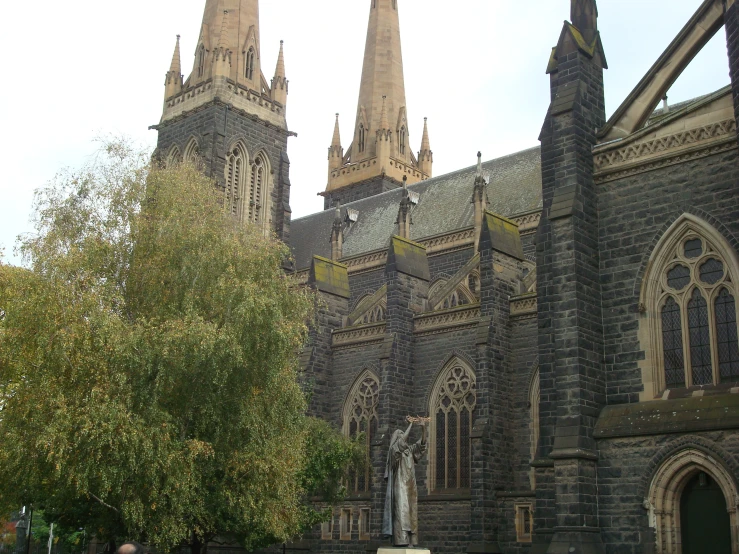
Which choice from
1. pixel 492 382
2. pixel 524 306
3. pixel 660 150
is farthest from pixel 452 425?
pixel 660 150

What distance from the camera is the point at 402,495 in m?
16.1

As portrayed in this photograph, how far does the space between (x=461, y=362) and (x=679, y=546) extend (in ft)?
43.0

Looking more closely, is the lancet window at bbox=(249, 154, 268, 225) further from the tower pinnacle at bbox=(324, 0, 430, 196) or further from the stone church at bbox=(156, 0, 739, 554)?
the tower pinnacle at bbox=(324, 0, 430, 196)

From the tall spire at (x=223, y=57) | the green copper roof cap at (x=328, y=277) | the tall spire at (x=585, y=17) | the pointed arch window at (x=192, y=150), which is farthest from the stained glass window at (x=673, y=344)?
the tall spire at (x=223, y=57)

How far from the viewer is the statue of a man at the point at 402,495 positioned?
52.4 feet

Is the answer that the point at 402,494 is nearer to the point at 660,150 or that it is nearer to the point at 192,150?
the point at 660,150

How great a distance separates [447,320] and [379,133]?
25232 millimetres

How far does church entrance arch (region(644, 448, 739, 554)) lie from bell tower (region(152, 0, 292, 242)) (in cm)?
3017

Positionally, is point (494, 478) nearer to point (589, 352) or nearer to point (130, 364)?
point (589, 352)

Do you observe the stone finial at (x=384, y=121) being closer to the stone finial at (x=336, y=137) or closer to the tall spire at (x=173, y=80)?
the stone finial at (x=336, y=137)

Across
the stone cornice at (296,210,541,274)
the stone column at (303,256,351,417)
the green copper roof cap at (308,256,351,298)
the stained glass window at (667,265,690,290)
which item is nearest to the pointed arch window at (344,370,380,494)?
the stone column at (303,256,351,417)

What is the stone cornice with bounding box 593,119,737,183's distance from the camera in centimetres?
1688

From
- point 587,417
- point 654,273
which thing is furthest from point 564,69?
point 587,417

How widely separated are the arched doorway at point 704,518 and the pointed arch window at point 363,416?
15.1m
